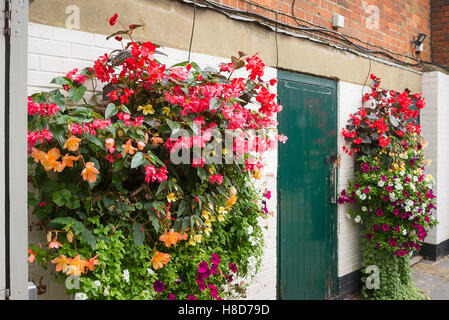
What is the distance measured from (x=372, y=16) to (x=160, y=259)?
4.06 metres

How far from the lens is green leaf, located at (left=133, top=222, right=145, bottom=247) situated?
83.0 inches

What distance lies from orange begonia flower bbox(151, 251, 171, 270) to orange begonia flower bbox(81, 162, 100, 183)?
21.1 inches

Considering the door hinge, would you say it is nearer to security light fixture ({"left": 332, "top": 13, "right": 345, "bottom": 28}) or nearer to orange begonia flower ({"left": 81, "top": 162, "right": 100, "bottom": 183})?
orange begonia flower ({"left": 81, "top": 162, "right": 100, "bottom": 183})

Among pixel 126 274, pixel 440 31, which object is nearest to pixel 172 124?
pixel 126 274

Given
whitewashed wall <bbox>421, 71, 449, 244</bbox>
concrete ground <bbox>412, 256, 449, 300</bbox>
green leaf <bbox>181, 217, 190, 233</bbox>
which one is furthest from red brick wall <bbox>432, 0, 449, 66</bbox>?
green leaf <bbox>181, 217, 190, 233</bbox>

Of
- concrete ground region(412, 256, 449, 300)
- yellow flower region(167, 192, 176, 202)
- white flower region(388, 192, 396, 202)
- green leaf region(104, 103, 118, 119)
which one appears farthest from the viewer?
concrete ground region(412, 256, 449, 300)

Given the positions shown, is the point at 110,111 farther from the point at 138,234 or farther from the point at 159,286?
the point at 159,286

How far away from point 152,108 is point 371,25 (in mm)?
3547

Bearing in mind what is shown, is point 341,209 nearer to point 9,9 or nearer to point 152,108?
point 152,108

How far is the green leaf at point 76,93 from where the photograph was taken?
2.20 m

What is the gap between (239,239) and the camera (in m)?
2.69

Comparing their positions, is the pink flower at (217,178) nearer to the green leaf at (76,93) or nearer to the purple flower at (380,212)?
the green leaf at (76,93)

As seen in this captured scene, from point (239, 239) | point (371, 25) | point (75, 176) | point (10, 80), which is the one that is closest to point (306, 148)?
point (239, 239)

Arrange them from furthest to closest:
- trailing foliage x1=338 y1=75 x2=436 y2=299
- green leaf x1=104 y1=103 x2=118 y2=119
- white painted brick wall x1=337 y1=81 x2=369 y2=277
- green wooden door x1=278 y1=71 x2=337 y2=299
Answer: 1. white painted brick wall x1=337 y1=81 x2=369 y2=277
2. trailing foliage x1=338 y1=75 x2=436 y2=299
3. green wooden door x1=278 y1=71 x2=337 y2=299
4. green leaf x1=104 y1=103 x2=118 y2=119
